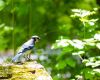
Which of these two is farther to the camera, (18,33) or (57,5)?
(57,5)

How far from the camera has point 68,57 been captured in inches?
173

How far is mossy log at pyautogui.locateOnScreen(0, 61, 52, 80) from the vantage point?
10.7ft

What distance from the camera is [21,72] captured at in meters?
3.28

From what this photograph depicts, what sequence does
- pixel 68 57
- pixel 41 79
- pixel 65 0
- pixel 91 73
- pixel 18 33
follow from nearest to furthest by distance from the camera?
pixel 41 79 < pixel 91 73 < pixel 68 57 < pixel 18 33 < pixel 65 0

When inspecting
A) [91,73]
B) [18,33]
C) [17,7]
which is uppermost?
[17,7]

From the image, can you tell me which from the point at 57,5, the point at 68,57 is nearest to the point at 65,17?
the point at 57,5

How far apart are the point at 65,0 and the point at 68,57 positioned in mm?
2323

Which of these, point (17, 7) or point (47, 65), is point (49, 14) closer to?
point (17, 7)

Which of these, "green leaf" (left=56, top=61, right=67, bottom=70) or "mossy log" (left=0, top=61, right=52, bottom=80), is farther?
"green leaf" (left=56, top=61, right=67, bottom=70)

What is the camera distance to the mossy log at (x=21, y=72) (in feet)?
10.7

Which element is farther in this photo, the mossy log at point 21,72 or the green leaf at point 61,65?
the green leaf at point 61,65

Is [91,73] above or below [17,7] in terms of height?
below

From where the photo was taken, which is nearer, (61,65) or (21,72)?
(21,72)

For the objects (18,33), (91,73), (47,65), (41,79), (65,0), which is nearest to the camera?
(41,79)
